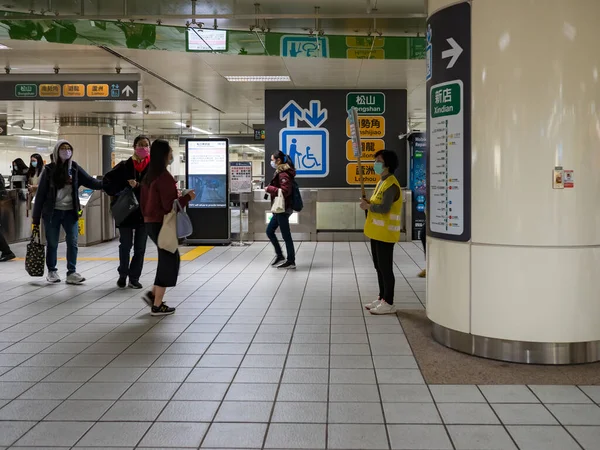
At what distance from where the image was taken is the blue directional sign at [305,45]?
317 inches

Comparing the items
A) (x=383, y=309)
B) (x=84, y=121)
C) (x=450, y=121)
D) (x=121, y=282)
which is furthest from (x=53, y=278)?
(x=84, y=121)

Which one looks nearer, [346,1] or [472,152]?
[472,152]

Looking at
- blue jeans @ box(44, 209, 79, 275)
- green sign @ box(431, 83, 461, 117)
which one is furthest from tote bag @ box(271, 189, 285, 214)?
green sign @ box(431, 83, 461, 117)

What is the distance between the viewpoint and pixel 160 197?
5.36 metres

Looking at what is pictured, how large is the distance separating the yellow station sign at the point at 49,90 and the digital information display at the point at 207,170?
2503 mm

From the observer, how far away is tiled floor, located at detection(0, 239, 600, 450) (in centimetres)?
293

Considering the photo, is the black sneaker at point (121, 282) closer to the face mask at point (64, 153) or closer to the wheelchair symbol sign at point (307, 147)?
the face mask at point (64, 153)

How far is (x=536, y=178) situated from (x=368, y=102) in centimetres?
954

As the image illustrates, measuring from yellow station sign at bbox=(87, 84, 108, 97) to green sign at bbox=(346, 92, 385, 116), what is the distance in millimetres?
5173

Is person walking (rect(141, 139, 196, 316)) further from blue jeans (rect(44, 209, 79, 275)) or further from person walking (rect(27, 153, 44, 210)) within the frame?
person walking (rect(27, 153, 44, 210))

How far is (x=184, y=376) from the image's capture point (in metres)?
3.86

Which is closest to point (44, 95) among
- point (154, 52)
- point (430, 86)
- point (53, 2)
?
point (154, 52)

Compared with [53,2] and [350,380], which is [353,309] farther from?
[53,2]

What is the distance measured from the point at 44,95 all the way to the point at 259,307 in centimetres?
644
